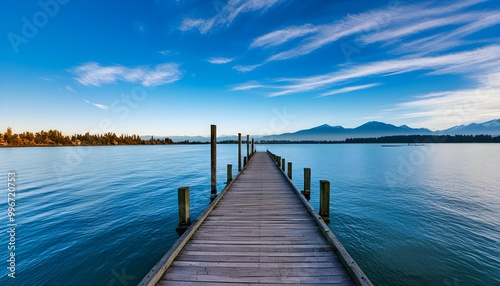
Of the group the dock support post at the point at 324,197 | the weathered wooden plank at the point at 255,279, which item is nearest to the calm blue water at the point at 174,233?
the dock support post at the point at 324,197

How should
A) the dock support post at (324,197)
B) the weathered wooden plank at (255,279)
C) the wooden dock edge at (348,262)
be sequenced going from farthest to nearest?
the dock support post at (324,197)
the weathered wooden plank at (255,279)
the wooden dock edge at (348,262)

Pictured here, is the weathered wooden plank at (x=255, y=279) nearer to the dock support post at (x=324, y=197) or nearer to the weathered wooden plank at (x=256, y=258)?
the weathered wooden plank at (x=256, y=258)

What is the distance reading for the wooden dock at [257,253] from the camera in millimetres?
3727

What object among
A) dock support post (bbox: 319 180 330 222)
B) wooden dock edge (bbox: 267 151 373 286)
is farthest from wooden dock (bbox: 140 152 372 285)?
dock support post (bbox: 319 180 330 222)

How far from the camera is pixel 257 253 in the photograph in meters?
4.50

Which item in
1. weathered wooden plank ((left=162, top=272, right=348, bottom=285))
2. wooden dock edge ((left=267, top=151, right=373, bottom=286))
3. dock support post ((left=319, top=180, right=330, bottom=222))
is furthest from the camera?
dock support post ((left=319, top=180, right=330, bottom=222))

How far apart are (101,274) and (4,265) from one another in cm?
359

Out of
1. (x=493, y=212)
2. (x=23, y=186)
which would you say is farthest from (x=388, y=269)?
(x=23, y=186)

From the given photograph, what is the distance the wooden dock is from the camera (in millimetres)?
3727

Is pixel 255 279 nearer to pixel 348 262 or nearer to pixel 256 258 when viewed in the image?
pixel 256 258

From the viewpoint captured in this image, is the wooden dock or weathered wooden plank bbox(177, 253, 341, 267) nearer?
the wooden dock

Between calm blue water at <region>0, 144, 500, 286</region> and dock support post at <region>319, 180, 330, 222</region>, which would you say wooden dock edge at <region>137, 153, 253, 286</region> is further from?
dock support post at <region>319, 180, 330, 222</region>

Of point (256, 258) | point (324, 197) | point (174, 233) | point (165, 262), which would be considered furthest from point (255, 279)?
point (174, 233)

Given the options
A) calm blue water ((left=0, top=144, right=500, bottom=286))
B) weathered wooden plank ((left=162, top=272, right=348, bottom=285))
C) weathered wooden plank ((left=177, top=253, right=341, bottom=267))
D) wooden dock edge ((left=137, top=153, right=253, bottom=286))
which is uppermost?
wooden dock edge ((left=137, top=153, right=253, bottom=286))
